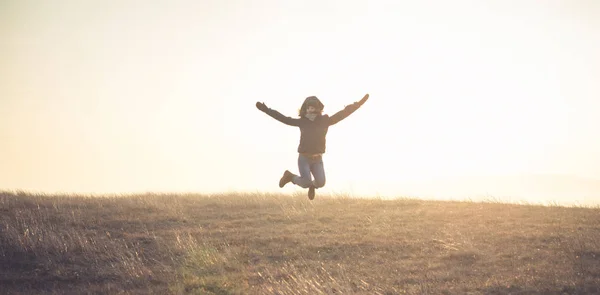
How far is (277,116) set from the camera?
1437 centimetres

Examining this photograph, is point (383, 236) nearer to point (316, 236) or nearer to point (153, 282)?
point (316, 236)

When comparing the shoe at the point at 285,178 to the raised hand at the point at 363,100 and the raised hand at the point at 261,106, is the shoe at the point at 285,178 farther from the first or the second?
the raised hand at the point at 363,100

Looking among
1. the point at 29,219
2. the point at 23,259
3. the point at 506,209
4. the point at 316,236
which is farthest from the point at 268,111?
the point at 506,209

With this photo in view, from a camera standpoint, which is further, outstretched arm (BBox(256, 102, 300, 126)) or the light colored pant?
outstretched arm (BBox(256, 102, 300, 126))

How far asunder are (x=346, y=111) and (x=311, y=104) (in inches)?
50.0

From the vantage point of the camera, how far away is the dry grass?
11.4m

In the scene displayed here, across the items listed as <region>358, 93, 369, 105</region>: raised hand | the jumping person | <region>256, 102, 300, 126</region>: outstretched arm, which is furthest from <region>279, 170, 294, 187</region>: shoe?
<region>358, 93, 369, 105</region>: raised hand

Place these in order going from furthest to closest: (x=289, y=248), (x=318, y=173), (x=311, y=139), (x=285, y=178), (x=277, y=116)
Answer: (x=285, y=178) < (x=289, y=248) < (x=277, y=116) < (x=318, y=173) < (x=311, y=139)

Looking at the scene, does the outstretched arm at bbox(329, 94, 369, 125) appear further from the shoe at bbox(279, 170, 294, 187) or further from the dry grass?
the dry grass

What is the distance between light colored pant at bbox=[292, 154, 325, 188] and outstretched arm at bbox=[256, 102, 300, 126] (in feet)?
3.11

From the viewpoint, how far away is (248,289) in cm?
1108

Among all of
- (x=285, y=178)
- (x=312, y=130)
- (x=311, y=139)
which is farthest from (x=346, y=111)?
(x=285, y=178)

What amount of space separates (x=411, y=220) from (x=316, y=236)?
4.36m

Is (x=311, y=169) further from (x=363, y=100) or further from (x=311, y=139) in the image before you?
(x=363, y=100)
